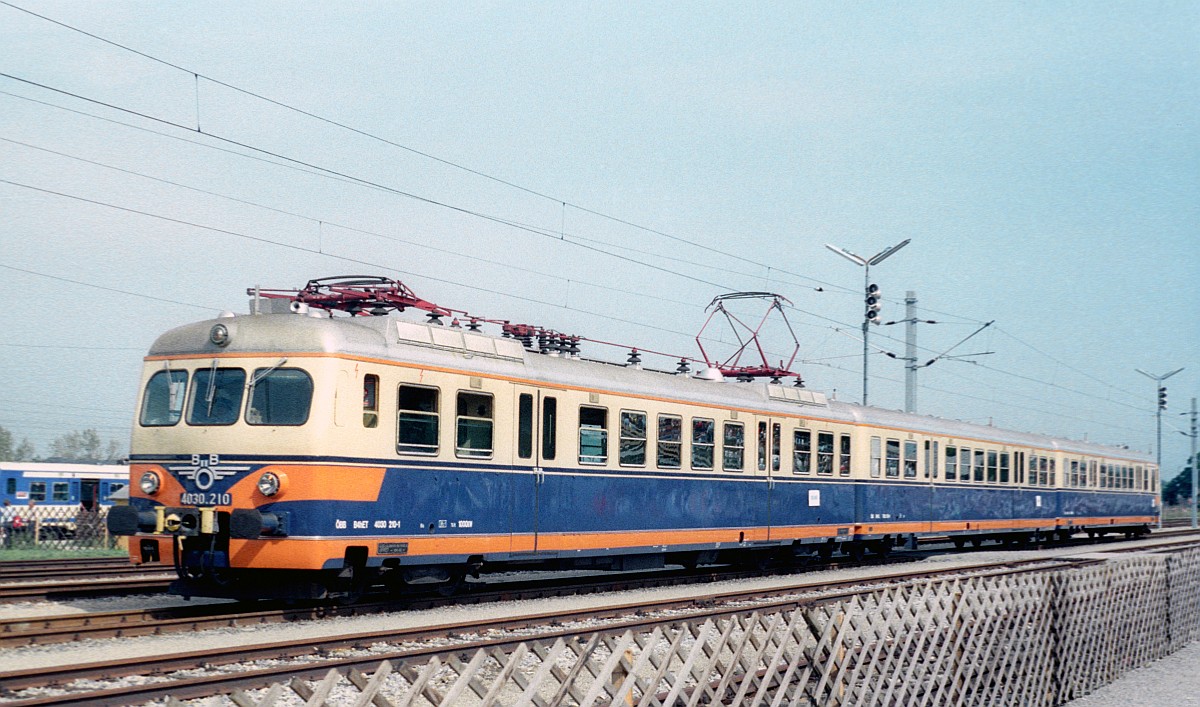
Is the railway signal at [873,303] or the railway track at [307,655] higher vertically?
the railway signal at [873,303]

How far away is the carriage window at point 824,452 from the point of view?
79.0 ft

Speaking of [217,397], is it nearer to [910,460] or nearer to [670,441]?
[670,441]

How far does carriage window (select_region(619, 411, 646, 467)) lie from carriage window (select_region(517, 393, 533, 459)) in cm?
229

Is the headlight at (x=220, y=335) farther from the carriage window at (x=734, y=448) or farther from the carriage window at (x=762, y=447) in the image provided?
the carriage window at (x=762, y=447)

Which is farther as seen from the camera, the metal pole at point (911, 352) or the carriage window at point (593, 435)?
the metal pole at point (911, 352)

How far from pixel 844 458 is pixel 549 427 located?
9.64m

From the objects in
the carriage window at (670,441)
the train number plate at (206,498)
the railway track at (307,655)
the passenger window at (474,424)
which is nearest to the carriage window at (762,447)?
the carriage window at (670,441)

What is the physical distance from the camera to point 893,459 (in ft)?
87.4

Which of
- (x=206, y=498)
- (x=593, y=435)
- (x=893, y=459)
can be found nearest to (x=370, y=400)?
(x=206, y=498)

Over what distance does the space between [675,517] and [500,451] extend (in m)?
4.80

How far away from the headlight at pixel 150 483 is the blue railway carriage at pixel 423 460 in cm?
2

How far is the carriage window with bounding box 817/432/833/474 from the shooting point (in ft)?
79.0

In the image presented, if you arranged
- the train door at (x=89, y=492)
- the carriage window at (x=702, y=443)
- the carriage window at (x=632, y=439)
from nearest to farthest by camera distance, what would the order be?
the carriage window at (x=632, y=439)
the carriage window at (x=702, y=443)
the train door at (x=89, y=492)

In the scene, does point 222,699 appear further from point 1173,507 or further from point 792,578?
point 1173,507
